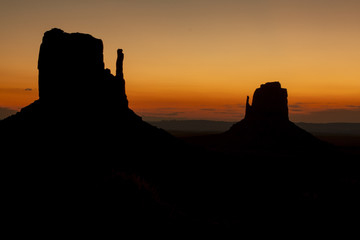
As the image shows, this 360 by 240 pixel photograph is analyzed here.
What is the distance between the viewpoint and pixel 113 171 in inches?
715

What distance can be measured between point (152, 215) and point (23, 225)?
5347 millimetres

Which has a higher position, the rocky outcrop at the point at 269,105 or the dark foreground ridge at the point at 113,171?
the rocky outcrop at the point at 269,105

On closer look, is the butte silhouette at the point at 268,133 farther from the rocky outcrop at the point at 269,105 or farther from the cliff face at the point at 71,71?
the cliff face at the point at 71,71

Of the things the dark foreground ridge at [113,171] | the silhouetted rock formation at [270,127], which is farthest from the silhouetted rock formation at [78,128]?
the silhouetted rock formation at [270,127]

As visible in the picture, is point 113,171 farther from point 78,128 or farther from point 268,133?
point 268,133

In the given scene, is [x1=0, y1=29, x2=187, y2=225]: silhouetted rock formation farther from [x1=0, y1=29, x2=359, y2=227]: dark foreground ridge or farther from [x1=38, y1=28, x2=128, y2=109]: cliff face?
[x1=0, y1=29, x2=359, y2=227]: dark foreground ridge

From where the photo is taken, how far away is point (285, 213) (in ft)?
56.3

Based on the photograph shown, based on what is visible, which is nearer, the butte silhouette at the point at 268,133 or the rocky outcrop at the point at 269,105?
the butte silhouette at the point at 268,133

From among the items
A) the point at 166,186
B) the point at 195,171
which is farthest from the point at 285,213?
the point at 195,171

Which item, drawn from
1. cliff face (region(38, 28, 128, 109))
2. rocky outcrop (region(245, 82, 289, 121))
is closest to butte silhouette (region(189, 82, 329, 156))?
rocky outcrop (region(245, 82, 289, 121))

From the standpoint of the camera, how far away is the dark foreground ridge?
1529 cm

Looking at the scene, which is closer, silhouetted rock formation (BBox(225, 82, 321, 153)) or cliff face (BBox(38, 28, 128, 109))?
cliff face (BBox(38, 28, 128, 109))

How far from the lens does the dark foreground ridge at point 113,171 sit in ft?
50.2

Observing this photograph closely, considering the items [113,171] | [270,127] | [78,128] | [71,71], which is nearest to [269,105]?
[270,127]
